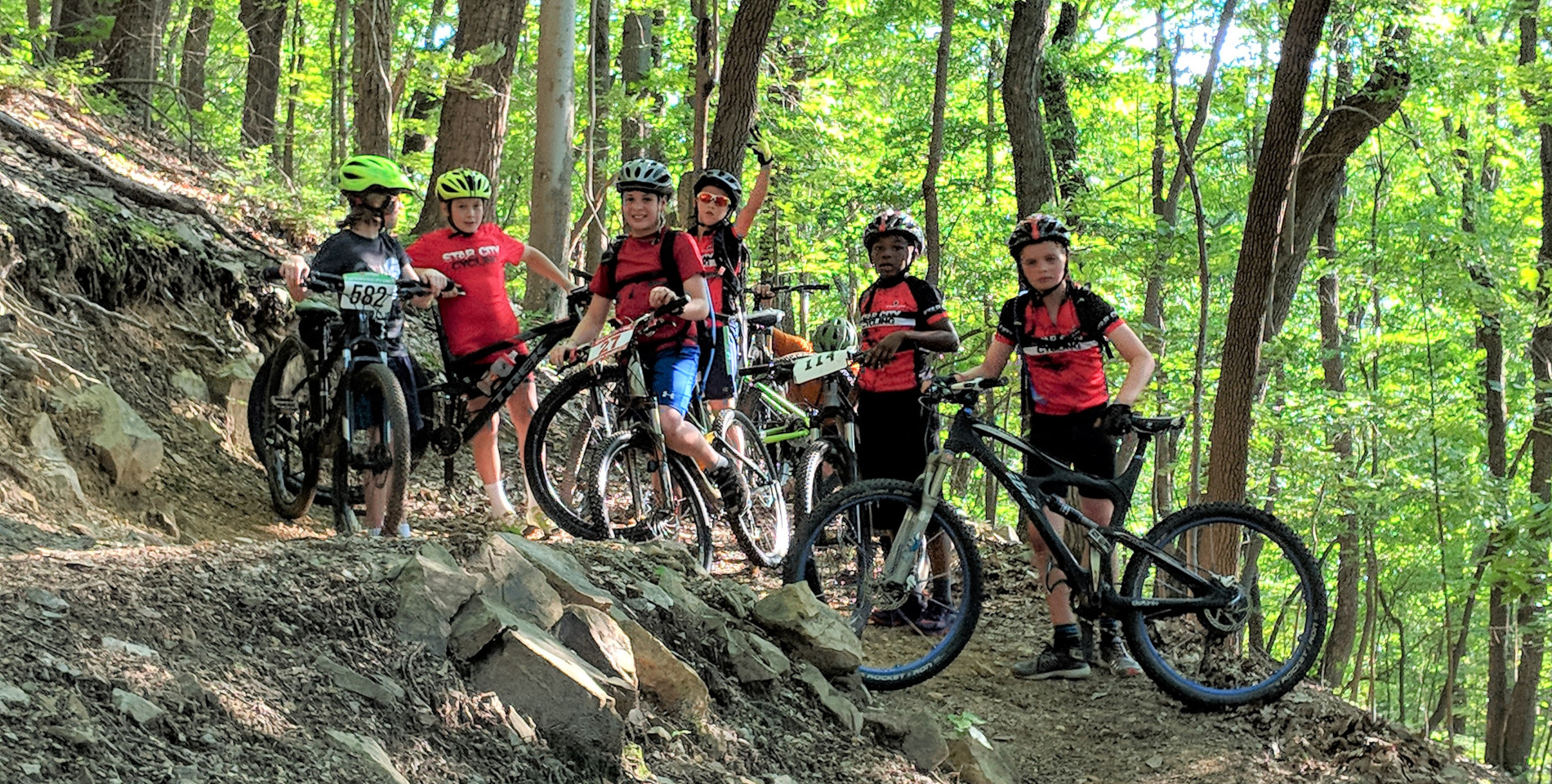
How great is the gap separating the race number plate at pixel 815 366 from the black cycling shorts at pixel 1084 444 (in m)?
1.28

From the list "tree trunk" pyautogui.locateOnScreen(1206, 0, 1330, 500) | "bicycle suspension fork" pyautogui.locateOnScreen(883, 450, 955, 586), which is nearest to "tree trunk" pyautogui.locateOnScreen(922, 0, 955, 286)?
"tree trunk" pyautogui.locateOnScreen(1206, 0, 1330, 500)

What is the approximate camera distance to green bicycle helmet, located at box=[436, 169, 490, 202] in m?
6.30

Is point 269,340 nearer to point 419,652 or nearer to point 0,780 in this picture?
point 419,652

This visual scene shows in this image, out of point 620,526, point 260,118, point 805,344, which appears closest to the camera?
point 620,526

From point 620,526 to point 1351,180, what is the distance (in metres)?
17.6

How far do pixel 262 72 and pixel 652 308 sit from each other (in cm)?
1242

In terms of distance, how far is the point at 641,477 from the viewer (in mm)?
6090

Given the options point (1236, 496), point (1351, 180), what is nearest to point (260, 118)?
point (1236, 496)

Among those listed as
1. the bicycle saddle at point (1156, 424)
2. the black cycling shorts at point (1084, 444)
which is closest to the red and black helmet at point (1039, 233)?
the black cycling shorts at point (1084, 444)

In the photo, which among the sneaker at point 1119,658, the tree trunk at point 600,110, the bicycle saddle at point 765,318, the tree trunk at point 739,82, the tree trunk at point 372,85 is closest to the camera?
the sneaker at point 1119,658

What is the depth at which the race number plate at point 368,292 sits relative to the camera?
568 centimetres

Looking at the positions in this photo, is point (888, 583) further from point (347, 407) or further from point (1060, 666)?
point (347, 407)

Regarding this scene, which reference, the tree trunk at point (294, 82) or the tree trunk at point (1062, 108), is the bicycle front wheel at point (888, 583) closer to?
the tree trunk at point (1062, 108)

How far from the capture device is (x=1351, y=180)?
65.0ft
